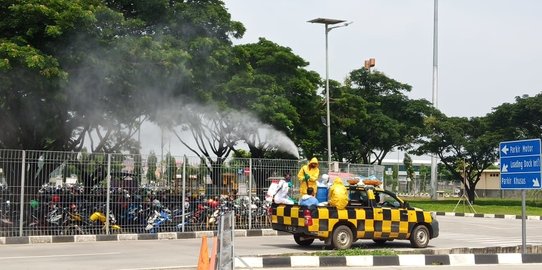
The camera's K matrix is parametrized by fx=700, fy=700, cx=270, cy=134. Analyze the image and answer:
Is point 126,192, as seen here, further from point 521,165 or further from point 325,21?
point 325,21

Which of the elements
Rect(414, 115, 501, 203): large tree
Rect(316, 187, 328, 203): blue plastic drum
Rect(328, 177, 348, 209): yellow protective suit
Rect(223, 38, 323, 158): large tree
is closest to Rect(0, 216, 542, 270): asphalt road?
Rect(316, 187, 328, 203): blue plastic drum

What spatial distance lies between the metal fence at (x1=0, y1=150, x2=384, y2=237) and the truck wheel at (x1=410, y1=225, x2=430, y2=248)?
17.7 ft

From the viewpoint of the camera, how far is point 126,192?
18.3 meters

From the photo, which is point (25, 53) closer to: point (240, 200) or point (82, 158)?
point (82, 158)

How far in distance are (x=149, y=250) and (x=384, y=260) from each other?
5.30 m

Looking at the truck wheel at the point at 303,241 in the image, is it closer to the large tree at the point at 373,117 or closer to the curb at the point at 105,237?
the curb at the point at 105,237

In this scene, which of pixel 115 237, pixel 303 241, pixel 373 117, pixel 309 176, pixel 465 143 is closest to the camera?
pixel 309 176

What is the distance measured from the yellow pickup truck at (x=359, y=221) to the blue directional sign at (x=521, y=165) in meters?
2.90

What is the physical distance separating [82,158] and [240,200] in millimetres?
4984

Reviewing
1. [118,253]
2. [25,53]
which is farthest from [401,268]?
[25,53]

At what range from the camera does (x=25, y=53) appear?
712 inches

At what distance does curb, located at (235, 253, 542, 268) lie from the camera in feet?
39.3

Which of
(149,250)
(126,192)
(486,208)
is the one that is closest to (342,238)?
(149,250)

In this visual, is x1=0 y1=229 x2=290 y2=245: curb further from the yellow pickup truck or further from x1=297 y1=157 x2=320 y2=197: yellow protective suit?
x1=297 y1=157 x2=320 y2=197: yellow protective suit
